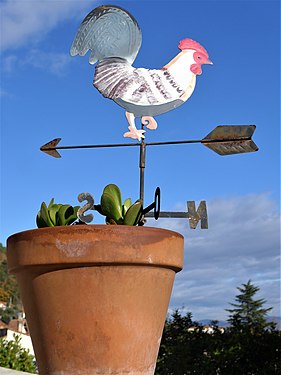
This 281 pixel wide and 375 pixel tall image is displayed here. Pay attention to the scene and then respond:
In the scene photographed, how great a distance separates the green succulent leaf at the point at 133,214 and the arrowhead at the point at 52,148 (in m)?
0.61

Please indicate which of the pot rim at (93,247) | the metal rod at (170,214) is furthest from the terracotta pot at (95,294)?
the metal rod at (170,214)

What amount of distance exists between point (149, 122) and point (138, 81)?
0.18 meters

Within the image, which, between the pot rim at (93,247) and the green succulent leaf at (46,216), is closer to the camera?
the pot rim at (93,247)

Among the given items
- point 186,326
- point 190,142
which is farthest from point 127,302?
point 186,326

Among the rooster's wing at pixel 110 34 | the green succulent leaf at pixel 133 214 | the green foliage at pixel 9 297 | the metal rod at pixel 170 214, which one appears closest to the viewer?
the green succulent leaf at pixel 133 214

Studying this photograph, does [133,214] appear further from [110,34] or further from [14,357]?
[14,357]

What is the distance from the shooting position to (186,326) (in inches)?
249

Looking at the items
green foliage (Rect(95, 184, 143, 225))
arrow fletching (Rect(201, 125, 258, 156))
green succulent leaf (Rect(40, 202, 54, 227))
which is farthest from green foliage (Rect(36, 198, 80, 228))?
arrow fletching (Rect(201, 125, 258, 156))

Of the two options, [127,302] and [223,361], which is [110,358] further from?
[223,361]

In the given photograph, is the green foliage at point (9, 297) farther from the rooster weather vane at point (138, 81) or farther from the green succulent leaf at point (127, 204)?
the green succulent leaf at point (127, 204)

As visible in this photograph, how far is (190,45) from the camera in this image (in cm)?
258

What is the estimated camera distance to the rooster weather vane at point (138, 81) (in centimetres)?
217

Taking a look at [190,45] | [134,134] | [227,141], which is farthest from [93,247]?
[190,45]

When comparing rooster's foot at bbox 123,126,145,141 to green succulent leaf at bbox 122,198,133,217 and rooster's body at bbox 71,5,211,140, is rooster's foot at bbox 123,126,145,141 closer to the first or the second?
rooster's body at bbox 71,5,211,140
